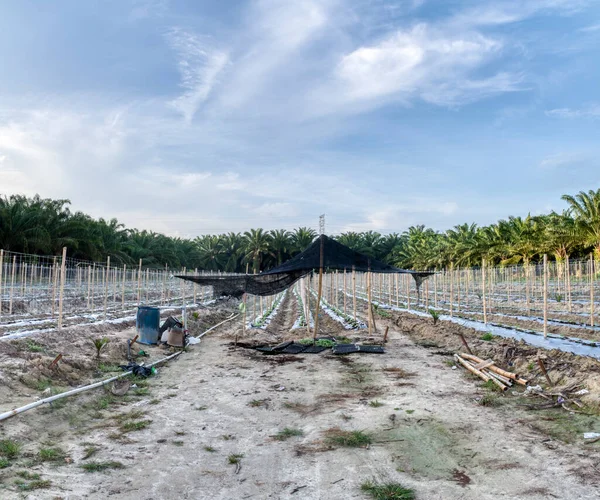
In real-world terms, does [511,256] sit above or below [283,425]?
above

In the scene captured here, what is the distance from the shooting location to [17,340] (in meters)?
9.45

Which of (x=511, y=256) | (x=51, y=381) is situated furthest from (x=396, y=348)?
(x=511, y=256)

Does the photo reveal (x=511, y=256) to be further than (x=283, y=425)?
Yes

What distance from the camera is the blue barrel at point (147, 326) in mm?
11362

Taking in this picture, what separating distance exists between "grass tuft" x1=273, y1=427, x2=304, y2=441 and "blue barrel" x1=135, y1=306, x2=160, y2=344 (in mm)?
6788

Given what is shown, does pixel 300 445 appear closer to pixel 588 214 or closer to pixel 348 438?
pixel 348 438

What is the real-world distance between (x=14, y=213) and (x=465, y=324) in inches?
1087

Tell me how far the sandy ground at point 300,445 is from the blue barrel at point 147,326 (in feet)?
11.6

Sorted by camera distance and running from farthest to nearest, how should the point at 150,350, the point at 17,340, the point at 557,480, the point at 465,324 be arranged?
1. the point at 465,324
2. the point at 150,350
3. the point at 17,340
4. the point at 557,480

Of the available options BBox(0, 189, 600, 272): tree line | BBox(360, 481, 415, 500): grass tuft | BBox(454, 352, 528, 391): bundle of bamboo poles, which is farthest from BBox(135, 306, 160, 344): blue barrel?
BBox(0, 189, 600, 272): tree line

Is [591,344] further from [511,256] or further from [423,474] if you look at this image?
[511,256]

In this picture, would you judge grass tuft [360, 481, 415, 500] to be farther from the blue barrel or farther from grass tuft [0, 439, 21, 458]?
the blue barrel

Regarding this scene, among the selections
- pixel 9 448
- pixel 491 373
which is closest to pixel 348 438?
pixel 9 448

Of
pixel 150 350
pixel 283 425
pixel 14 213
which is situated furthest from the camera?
pixel 14 213
